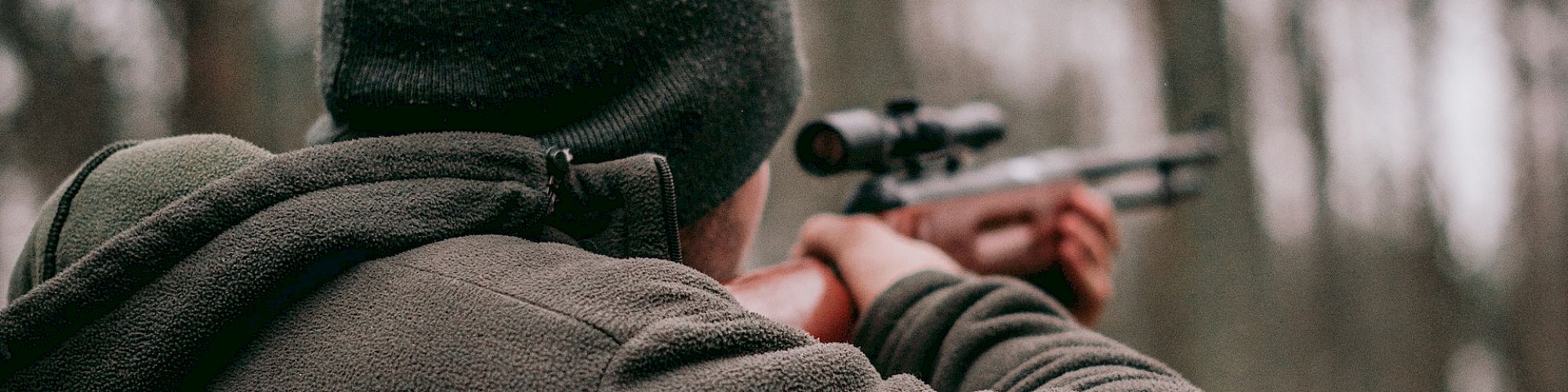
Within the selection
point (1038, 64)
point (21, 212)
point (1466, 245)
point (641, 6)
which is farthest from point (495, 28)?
point (1466, 245)

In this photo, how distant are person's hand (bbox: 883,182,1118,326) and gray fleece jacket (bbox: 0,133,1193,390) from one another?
0.56 metres

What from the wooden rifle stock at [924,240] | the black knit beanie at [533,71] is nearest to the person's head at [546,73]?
the black knit beanie at [533,71]

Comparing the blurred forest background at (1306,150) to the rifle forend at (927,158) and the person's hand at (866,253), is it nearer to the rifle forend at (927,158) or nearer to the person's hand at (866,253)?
the rifle forend at (927,158)

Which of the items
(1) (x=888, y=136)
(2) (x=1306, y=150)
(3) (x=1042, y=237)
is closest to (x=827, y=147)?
(1) (x=888, y=136)

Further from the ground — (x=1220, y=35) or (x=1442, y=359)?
Answer: (x=1220, y=35)

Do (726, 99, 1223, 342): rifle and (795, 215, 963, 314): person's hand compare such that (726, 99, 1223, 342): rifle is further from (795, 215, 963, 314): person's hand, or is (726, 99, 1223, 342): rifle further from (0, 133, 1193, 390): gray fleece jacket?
(0, 133, 1193, 390): gray fleece jacket

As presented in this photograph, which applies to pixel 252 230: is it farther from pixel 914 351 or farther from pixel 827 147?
pixel 827 147

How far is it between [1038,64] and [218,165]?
3.91 feet

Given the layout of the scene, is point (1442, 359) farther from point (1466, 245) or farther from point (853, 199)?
point (853, 199)

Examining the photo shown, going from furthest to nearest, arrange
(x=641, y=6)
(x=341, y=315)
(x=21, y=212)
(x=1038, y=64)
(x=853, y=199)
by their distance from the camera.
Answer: (x=1038, y=64), (x=853, y=199), (x=21, y=212), (x=641, y=6), (x=341, y=315)

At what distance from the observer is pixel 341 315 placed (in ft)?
1.03

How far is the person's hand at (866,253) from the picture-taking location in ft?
2.21

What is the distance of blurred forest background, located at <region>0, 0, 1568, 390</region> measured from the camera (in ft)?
4.42

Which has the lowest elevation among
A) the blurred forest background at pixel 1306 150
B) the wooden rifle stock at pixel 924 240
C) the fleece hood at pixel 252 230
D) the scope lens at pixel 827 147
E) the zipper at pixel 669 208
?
the blurred forest background at pixel 1306 150
